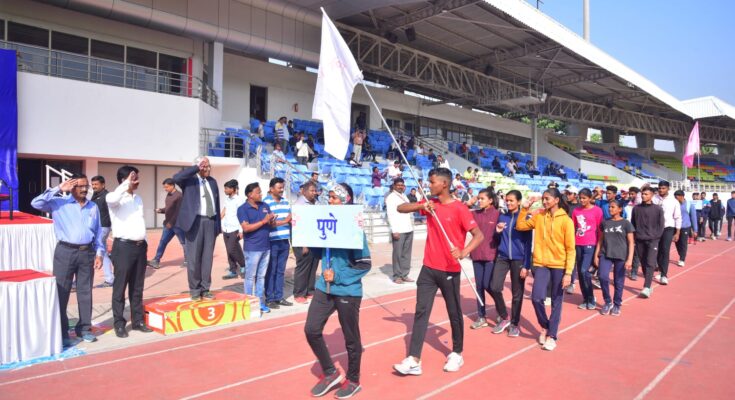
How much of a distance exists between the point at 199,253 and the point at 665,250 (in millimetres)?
8556

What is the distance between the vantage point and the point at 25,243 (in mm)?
8234

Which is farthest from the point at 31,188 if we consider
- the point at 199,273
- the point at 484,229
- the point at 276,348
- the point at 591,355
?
the point at 591,355

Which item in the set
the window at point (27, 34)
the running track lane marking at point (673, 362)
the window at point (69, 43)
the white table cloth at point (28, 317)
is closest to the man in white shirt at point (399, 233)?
the running track lane marking at point (673, 362)

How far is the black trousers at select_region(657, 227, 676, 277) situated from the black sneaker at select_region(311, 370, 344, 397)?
316 inches

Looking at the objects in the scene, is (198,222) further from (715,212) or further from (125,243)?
(715,212)

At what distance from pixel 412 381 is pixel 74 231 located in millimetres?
3891

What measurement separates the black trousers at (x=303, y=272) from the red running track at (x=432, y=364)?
637mm

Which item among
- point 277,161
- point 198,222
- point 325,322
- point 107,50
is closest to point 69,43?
point 107,50

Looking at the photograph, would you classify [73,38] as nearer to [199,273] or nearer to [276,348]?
[199,273]

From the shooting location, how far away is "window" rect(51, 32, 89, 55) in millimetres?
14688

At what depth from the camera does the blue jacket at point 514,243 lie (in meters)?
6.00

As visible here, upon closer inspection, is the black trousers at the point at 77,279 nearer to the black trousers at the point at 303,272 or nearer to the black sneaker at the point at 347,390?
the black trousers at the point at 303,272

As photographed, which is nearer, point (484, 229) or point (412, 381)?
point (412, 381)

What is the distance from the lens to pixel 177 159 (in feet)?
48.9
